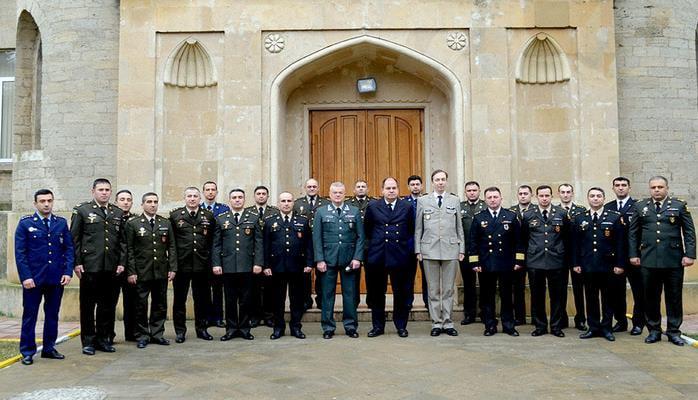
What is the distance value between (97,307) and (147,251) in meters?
0.81

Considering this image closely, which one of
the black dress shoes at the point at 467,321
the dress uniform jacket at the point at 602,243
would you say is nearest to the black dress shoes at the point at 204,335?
the black dress shoes at the point at 467,321

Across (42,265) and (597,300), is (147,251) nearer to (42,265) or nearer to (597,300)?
(42,265)

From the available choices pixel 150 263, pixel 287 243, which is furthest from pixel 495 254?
pixel 150 263

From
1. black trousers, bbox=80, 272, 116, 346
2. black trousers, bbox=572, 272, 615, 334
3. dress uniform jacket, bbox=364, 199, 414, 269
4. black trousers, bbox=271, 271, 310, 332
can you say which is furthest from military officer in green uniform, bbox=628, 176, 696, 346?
black trousers, bbox=80, 272, 116, 346

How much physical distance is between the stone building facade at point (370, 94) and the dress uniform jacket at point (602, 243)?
2307mm

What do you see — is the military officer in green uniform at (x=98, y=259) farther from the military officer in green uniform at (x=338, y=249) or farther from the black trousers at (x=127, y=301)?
the military officer in green uniform at (x=338, y=249)

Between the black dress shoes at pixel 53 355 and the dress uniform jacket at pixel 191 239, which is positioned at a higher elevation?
the dress uniform jacket at pixel 191 239

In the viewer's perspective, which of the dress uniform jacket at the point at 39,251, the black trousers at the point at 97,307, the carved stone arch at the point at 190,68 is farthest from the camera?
the carved stone arch at the point at 190,68

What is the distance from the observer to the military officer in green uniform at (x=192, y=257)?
813 centimetres

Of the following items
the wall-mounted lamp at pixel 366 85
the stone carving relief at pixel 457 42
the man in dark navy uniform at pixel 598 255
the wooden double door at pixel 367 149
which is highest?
the stone carving relief at pixel 457 42

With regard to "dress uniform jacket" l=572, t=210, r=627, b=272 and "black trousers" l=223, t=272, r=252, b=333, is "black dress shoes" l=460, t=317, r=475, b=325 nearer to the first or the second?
"dress uniform jacket" l=572, t=210, r=627, b=272

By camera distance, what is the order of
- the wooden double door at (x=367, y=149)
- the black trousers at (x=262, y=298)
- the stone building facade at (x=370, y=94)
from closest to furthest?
1. the black trousers at (x=262, y=298)
2. the stone building facade at (x=370, y=94)
3. the wooden double door at (x=367, y=149)

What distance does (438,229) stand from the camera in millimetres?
8234

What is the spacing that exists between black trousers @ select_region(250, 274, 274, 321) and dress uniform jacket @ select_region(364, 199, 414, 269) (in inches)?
54.5
